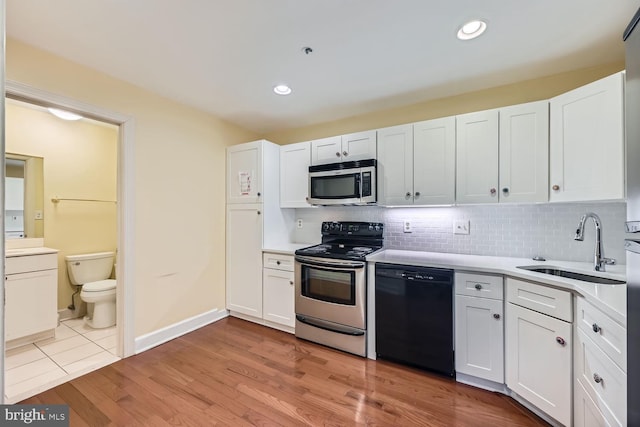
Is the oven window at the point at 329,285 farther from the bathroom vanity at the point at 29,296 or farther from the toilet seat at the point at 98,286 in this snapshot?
the bathroom vanity at the point at 29,296

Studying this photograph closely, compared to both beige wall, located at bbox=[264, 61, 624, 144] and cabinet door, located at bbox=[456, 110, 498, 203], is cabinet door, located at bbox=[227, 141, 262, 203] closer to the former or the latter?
beige wall, located at bbox=[264, 61, 624, 144]

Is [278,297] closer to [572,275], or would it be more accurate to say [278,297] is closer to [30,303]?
[30,303]

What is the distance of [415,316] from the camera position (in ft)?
6.84

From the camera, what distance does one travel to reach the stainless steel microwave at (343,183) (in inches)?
100

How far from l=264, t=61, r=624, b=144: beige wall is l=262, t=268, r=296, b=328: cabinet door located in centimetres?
176

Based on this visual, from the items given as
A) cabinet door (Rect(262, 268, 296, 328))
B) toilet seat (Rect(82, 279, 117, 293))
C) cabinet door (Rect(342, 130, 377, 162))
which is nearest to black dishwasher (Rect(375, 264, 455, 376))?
cabinet door (Rect(262, 268, 296, 328))

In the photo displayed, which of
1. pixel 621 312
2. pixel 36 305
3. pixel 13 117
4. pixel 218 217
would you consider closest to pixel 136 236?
pixel 218 217

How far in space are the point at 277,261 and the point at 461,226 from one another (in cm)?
188

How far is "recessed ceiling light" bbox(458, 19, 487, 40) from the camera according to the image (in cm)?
157

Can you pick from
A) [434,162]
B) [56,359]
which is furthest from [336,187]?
[56,359]

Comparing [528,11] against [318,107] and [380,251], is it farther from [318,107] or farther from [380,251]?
[380,251]

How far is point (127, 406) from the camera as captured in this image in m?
1.73

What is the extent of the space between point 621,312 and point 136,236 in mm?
3164

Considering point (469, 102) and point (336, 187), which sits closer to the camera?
point (469, 102)
